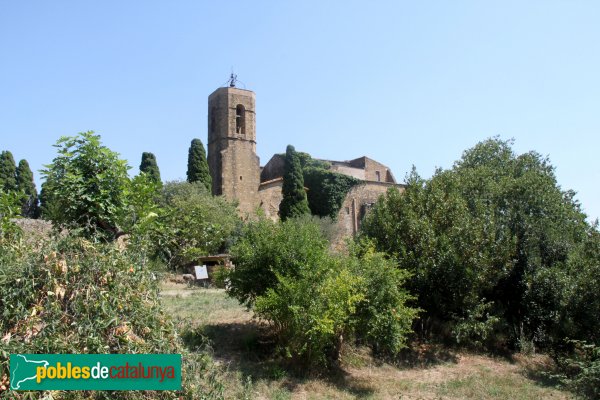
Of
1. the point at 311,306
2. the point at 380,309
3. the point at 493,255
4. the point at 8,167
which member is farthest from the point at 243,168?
the point at 311,306

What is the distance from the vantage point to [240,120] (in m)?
43.9

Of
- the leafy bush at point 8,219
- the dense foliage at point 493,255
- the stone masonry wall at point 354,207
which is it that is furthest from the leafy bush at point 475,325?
the stone masonry wall at point 354,207

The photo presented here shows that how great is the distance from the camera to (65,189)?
7.42 meters

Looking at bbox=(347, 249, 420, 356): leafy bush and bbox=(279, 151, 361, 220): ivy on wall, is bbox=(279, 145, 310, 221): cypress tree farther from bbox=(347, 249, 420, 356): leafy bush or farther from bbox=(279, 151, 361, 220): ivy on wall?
bbox=(347, 249, 420, 356): leafy bush

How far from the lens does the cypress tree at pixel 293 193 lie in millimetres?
36559

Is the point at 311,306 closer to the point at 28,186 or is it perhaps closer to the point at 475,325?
the point at 475,325

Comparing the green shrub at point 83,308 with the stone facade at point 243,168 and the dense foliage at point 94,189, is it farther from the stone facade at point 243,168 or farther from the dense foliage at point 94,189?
the stone facade at point 243,168

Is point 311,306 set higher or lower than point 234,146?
lower

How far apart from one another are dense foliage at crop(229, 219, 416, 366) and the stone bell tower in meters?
28.1

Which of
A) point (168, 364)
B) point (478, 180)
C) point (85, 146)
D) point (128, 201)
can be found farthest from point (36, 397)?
point (478, 180)

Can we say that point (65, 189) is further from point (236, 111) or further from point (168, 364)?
point (236, 111)

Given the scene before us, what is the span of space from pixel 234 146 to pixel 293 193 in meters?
8.88

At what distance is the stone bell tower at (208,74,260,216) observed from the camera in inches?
1639

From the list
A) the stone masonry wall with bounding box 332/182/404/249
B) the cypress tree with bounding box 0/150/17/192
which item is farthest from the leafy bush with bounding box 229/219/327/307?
the cypress tree with bounding box 0/150/17/192
